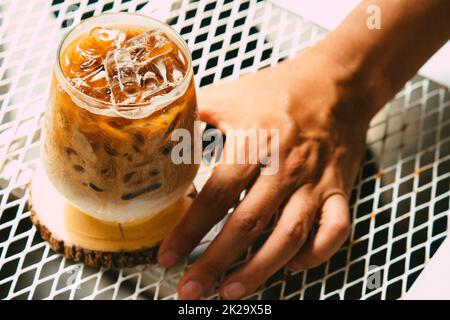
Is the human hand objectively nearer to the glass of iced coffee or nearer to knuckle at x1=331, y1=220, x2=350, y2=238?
knuckle at x1=331, y1=220, x2=350, y2=238

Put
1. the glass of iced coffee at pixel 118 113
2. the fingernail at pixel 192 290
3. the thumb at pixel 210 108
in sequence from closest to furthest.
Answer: the glass of iced coffee at pixel 118 113 → the fingernail at pixel 192 290 → the thumb at pixel 210 108

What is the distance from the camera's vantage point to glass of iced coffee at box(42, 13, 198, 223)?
57cm

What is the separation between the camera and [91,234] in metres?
0.70

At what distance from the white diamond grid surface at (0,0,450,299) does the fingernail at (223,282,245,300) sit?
2cm

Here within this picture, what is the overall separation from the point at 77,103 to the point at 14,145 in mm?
254

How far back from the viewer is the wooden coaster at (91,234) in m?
0.70

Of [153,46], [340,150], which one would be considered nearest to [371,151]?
[340,150]

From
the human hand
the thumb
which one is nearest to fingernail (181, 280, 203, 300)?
the human hand

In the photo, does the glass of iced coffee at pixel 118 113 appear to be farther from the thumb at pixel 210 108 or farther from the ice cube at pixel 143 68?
the thumb at pixel 210 108

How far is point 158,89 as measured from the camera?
1.93 ft

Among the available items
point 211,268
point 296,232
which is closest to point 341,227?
point 296,232

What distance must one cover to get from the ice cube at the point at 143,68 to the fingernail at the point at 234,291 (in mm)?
249

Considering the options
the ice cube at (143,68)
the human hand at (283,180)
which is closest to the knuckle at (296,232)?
Answer: the human hand at (283,180)

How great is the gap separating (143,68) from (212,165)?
0.22 metres
